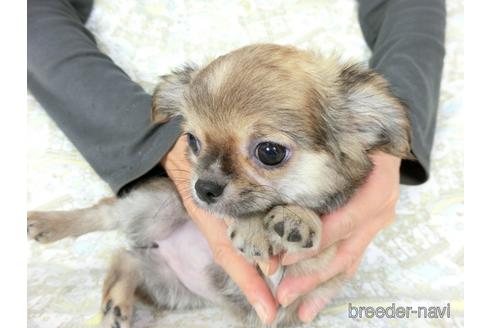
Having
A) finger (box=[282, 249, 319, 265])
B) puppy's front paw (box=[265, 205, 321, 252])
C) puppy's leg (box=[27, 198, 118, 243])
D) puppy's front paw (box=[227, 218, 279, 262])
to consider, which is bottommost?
puppy's leg (box=[27, 198, 118, 243])

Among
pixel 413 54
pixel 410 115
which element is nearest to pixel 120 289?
pixel 410 115

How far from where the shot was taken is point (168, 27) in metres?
2.97

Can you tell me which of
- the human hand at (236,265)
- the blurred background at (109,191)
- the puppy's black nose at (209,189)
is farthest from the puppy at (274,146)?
the blurred background at (109,191)

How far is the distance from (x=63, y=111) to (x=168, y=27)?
3.10ft

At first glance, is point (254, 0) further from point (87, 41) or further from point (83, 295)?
point (83, 295)

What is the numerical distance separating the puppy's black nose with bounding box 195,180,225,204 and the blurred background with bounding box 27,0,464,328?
0.70m

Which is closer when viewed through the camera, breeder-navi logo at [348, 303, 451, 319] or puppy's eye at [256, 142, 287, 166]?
puppy's eye at [256, 142, 287, 166]

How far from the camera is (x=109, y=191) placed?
8.36 feet

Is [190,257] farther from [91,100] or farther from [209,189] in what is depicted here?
[91,100]

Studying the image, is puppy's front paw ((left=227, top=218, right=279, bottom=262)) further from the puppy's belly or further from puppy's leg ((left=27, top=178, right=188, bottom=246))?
puppy's leg ((left=27, top=178, right=188, bottom=246))

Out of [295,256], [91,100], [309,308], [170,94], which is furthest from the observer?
[91,100]

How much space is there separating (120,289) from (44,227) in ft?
1.65

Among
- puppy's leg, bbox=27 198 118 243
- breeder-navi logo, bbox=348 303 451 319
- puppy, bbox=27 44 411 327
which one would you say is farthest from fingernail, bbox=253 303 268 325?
puppy's leg, bbox=27 198 118 243

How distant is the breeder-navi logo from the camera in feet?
6.39
